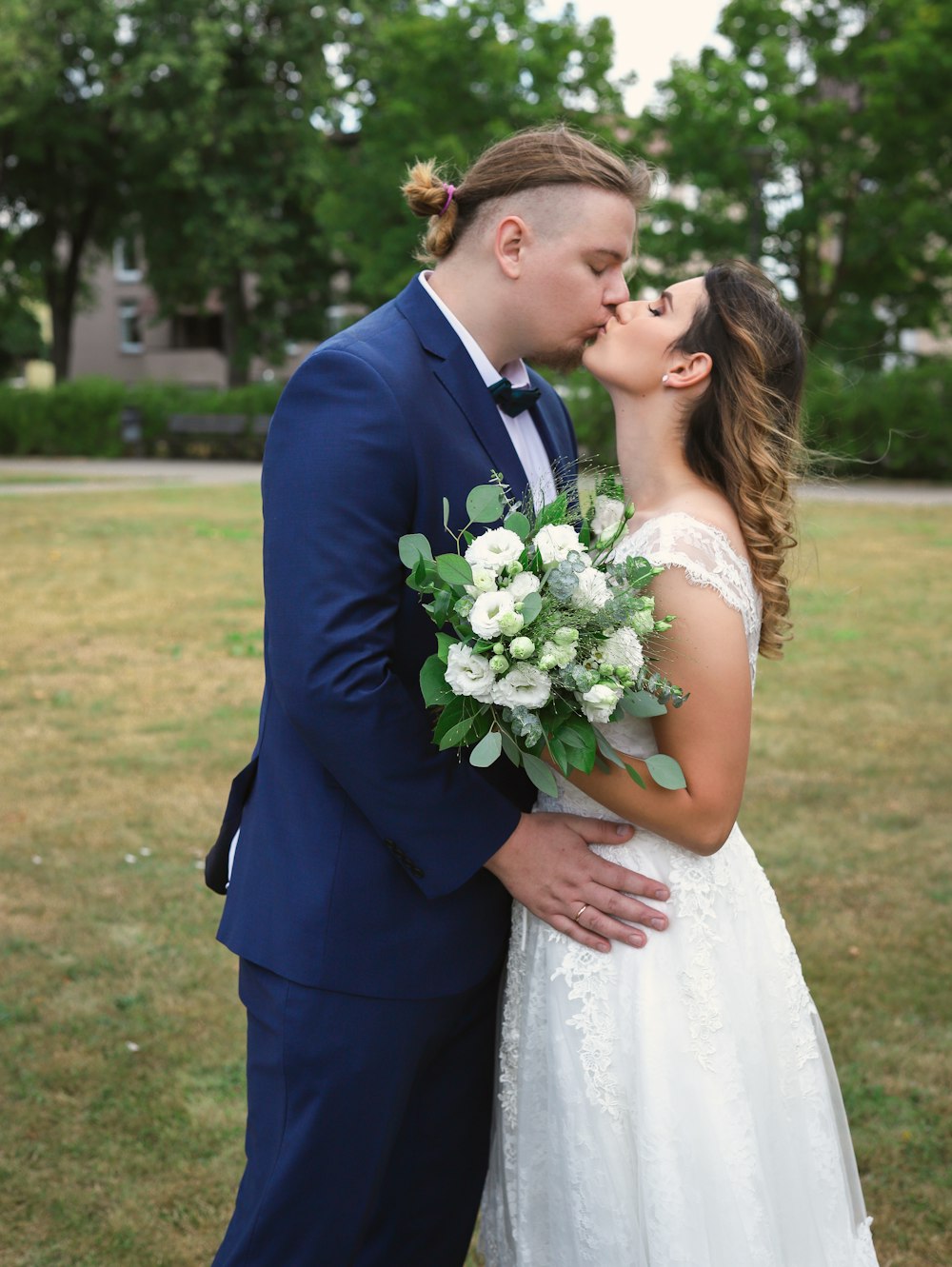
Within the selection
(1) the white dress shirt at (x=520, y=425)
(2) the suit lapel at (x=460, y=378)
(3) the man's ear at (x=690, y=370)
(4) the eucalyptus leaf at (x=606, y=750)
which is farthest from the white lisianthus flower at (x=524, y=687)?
(3) the man's ear at (x=690, y=370)

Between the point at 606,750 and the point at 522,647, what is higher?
the point at 522,647

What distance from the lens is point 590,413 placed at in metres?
24.3

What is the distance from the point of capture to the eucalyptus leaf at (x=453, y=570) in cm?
214

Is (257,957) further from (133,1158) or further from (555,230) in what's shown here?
(133,1158)

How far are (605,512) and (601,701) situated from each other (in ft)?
2.33

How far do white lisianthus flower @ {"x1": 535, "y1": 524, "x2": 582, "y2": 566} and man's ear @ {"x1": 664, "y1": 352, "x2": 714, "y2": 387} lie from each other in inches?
26.0

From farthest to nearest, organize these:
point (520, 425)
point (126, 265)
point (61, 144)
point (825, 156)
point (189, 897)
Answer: point (126, 265) → point (61, 144) → point (825, 156) → point (189, 897) → point (520, 425)

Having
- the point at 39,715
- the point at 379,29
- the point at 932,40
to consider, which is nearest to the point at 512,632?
the point at 39,715

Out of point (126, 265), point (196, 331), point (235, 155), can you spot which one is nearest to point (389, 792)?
point (235, 155)

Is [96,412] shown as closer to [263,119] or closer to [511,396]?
[263,119]

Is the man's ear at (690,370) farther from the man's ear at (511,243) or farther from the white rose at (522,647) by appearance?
the white rose at (522,647)

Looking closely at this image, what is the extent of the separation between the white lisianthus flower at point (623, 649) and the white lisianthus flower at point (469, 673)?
20cm

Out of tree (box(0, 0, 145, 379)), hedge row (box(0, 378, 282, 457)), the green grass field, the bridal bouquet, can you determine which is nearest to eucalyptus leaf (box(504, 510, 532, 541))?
the bridal bouquet

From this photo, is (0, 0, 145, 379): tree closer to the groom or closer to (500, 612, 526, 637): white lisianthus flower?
the groom
